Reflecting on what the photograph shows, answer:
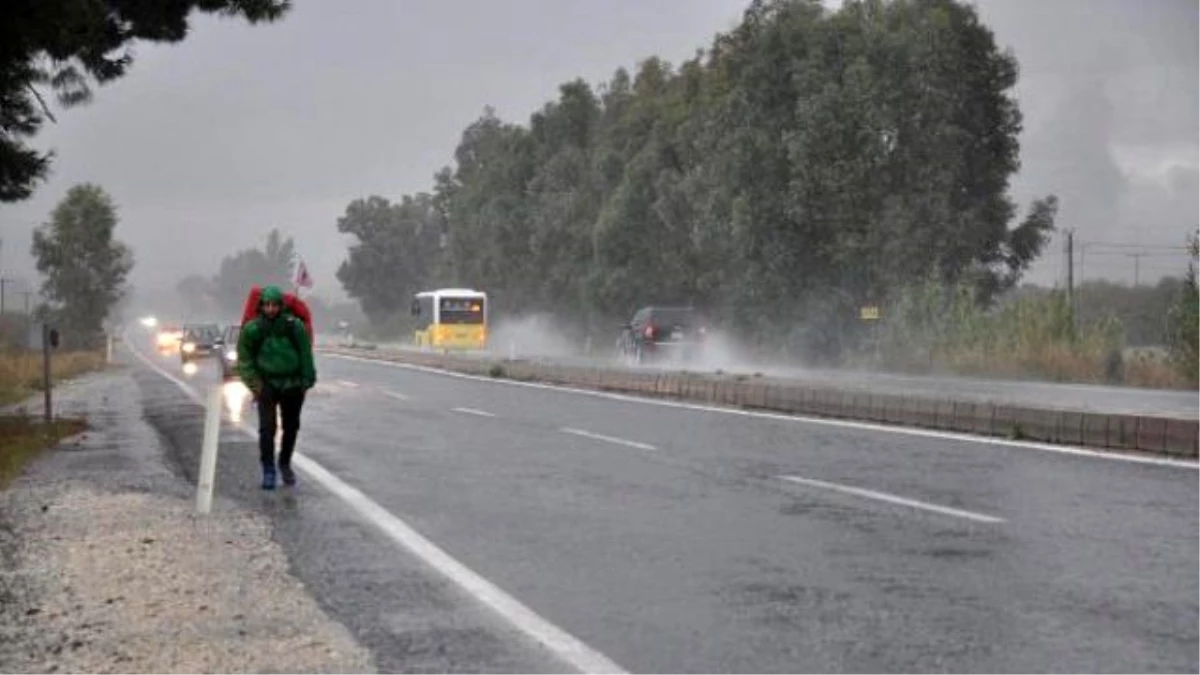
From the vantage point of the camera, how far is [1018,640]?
552 centimetres

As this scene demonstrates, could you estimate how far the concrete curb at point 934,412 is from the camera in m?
12.9

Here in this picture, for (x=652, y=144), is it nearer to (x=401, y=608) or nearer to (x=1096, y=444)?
(x=1096, y=444)

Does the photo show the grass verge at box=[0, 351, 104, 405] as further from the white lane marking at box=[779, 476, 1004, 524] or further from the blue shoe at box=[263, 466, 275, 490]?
the white lane marking at box=[779, 476, 1004, 524]

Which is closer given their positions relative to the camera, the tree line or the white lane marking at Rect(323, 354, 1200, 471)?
the white lane marking at Rect(323, 354, 1200, 471)

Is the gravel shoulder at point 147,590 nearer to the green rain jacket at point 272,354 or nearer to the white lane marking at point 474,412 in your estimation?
the green rain jacket at point 272,354

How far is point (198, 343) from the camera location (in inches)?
1938

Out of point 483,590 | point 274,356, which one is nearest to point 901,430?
point 274,356

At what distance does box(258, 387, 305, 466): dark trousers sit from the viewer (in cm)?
1049

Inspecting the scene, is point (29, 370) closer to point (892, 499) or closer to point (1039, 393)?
point (1039, 393)

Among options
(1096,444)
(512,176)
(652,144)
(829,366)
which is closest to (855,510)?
(1096,444)

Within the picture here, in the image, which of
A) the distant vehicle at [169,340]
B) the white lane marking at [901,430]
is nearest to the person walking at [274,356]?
the white lane marking at [901,430]

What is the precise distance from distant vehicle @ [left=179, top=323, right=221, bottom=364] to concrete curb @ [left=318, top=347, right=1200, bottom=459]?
2583 cm

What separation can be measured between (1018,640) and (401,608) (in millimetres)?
2998

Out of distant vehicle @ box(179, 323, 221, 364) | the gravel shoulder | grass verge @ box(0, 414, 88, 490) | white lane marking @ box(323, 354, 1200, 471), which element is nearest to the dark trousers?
the gravel shoulder
